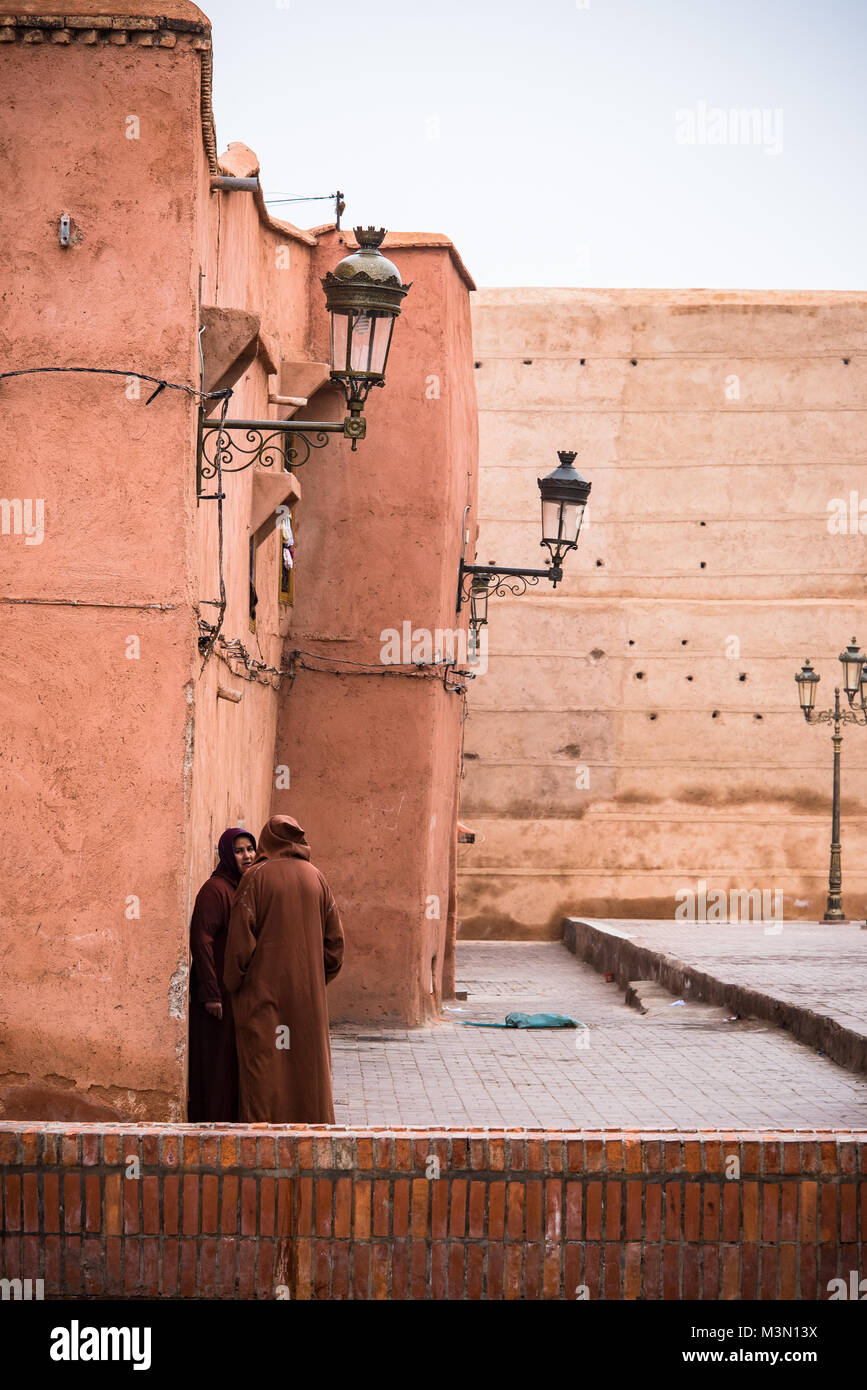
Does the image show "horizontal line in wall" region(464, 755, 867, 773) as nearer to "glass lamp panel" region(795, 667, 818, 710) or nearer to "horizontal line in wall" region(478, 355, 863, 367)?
"glass lamp panel" region(795, 667, 818, 710)

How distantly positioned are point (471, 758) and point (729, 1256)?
21.5 metres

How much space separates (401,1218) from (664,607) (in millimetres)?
22409

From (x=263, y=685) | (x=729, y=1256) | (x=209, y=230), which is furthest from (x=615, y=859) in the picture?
(x=729, y=1256)

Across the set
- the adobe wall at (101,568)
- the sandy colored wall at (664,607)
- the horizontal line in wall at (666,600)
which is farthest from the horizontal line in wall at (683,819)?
the adobe wall at (101,568)

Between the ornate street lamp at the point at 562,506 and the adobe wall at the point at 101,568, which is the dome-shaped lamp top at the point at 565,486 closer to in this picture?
the ornate street lamp at the point at 562,506

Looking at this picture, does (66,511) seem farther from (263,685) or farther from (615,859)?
(615,859)

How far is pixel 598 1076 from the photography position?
411 inches

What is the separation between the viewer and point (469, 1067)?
10.9 metres

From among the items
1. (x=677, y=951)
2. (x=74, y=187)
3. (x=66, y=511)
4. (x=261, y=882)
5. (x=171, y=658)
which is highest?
(x=74, y=187)

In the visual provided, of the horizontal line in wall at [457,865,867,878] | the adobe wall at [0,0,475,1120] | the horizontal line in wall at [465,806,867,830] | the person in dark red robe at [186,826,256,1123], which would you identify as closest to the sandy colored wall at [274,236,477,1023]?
the person in dark red robe at [186,826,256,1123]

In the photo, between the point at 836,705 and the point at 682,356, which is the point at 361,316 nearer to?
the point at 836,705

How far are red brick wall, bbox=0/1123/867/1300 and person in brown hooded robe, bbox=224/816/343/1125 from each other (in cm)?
189

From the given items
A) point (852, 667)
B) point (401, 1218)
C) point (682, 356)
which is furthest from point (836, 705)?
point (401, 1218)

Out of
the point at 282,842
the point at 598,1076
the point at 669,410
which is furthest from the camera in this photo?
the point at 669,410
